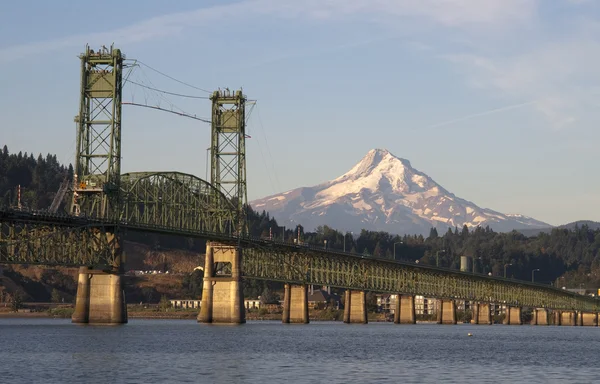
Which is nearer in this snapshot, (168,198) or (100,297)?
(100,297)

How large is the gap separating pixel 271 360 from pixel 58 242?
58.1 m

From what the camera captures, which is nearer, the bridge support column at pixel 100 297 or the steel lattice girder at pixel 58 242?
the steel lattice girder at pixel 58 242

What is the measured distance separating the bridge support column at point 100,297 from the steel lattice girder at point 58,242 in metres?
2.01

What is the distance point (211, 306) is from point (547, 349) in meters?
73.0

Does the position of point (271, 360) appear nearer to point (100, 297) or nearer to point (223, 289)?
point (100, 297)

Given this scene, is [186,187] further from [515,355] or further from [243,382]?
[243,382]

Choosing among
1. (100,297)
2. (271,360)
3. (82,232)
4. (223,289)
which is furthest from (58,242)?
(271,360)

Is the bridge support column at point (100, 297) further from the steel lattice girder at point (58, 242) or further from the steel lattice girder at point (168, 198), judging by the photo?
the steel lattice girder at point (168, 198)

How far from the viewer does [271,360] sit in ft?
321

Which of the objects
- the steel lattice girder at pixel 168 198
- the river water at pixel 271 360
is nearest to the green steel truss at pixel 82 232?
the steel lattice girder at pixel 168 198

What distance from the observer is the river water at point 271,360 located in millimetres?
81125

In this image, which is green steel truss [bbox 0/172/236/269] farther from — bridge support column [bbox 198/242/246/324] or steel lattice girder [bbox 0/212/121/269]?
bridge support column [bbox 198/242/246/324]

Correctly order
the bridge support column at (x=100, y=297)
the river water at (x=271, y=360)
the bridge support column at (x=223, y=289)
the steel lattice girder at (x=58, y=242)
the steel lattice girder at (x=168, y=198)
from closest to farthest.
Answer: the river water at (x=271, y=360), the steel lattice girder at (x=58, y=242), the bridge support column at (x=100, y=297), the steel lattice girder at (x=168, y=198), the bridge support column at (x=223, y=289)

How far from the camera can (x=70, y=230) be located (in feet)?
486
